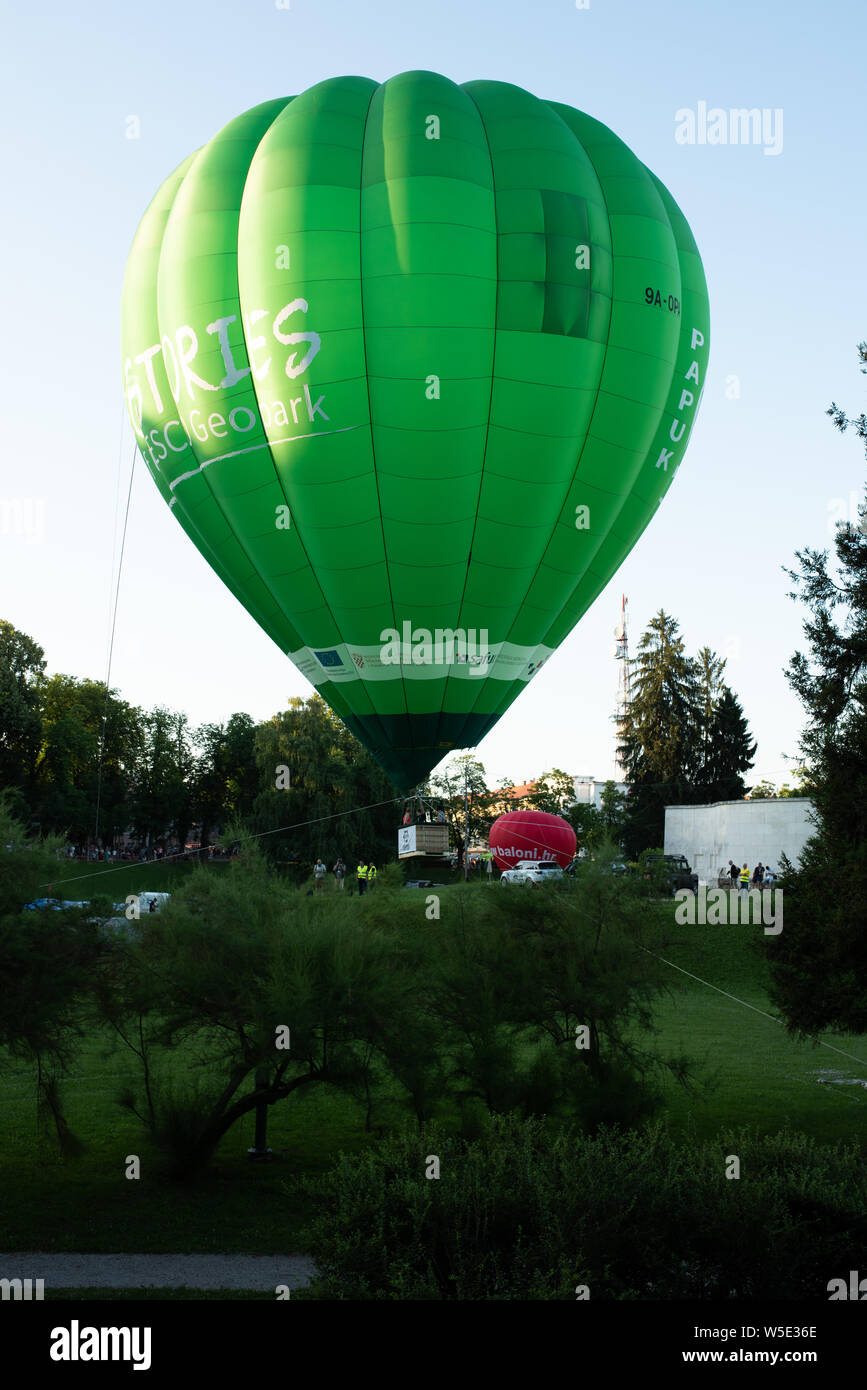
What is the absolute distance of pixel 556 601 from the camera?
20469mm

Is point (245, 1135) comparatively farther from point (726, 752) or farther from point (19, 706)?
point (726, 752)

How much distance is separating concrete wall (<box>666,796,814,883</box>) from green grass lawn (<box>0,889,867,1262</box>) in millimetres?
14090

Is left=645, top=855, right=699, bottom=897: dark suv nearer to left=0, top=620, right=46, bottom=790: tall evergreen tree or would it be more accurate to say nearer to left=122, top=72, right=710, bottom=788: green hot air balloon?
left=122, top=72, right=710, bottom=788: green hot air balloon

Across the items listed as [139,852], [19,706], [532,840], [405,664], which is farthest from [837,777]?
[139,852]

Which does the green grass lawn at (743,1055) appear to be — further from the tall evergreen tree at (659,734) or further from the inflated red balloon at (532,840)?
the tall evergreen tree at (659,734)

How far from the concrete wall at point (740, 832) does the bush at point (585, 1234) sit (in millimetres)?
33285

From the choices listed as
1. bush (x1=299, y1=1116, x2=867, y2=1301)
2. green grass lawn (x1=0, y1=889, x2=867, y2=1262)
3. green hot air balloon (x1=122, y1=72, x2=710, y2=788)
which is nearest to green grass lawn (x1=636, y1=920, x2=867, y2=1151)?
green grass lawn (x1=0, y1=889, x2=867, y2=1262)

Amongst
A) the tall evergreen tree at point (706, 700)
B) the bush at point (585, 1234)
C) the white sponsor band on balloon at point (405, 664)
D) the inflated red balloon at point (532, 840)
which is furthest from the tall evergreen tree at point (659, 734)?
the bush at point (585, 1234)

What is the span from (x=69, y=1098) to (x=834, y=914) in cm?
1450

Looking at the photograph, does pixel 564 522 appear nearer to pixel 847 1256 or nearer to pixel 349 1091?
pixel 349 1091

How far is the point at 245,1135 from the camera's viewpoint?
71.4 feet

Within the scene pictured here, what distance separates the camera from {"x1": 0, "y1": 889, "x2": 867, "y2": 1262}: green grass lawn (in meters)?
16.1

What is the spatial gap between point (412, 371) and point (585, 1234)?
1263cm
